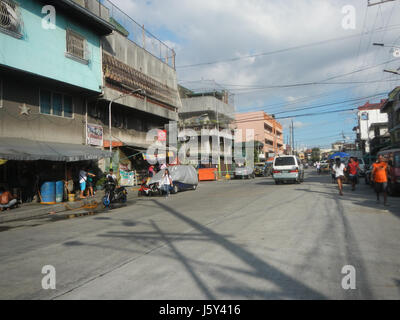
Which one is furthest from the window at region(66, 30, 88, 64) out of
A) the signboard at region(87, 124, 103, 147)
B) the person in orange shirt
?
the person in orange shirt

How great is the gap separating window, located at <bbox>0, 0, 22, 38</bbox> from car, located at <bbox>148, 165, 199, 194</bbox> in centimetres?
998

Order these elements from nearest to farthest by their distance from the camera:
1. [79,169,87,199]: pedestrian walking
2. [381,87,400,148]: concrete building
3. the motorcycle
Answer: the motorcycle
[79,169,87,199]: pedestrian walking
[381,87,400,148]: concrete building

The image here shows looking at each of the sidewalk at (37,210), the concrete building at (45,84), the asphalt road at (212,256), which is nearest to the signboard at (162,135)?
the concrete building at (45,84)

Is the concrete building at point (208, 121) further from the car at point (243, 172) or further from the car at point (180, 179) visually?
the car at point (180, 179)

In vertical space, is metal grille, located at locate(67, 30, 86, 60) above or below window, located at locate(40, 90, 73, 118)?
above

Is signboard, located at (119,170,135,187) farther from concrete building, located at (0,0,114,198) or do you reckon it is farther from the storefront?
the storefront

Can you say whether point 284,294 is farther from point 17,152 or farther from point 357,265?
point 17,152

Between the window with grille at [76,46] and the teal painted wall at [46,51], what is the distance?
0.94 ft

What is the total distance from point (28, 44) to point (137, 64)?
34.6 feet

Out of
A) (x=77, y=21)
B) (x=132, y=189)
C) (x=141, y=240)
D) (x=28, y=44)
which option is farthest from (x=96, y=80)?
(x=141, y=240)

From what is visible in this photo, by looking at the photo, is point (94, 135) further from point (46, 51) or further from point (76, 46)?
point (46, 51)

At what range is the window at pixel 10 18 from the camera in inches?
522

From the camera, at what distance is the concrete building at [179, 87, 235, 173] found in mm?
41688

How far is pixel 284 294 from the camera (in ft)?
12.5
